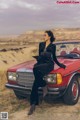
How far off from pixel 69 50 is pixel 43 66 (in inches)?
63.5

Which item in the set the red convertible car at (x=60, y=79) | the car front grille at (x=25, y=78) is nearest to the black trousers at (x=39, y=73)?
the red convertible car at (x=60, y=79)

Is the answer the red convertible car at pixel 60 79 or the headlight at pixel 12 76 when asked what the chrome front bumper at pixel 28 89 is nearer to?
the red convertible car at pixel 60 79

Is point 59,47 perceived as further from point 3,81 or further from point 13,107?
point 3,81

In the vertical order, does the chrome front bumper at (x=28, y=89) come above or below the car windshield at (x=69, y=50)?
below

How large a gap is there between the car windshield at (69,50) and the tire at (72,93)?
32.4 inches

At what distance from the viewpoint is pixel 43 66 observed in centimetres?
574

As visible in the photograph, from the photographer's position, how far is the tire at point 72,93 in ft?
19.9

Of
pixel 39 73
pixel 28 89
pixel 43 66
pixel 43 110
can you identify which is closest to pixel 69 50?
pixel 43 66

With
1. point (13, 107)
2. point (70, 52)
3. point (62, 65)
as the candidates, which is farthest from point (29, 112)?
point (70, 52)

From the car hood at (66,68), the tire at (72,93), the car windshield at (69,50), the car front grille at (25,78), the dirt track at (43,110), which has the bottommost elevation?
the dirt track at (43,110)

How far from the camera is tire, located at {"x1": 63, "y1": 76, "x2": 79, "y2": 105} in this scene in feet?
19.9

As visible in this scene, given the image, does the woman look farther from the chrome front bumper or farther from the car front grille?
the car front grille

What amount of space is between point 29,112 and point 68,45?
98.0 inches

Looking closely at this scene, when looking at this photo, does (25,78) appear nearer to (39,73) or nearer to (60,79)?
(39,73)
